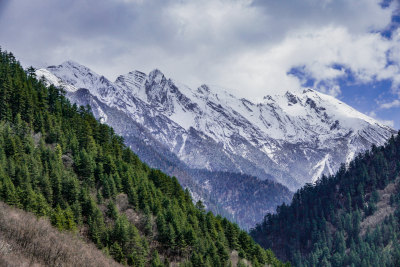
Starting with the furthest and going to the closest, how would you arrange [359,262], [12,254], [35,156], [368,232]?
[368,232] < [359,262] < [35,156] < [12,254]

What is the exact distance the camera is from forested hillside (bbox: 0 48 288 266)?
83.4 m

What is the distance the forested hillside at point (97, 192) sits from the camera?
83375mm

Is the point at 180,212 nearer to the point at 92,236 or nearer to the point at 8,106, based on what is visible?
the point at 92,236

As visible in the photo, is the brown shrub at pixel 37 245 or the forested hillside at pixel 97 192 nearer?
the brown shrub at pixel 37 245

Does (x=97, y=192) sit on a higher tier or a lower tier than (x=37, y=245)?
higher

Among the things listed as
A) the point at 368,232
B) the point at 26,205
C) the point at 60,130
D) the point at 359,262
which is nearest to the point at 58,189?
the point at 26,205

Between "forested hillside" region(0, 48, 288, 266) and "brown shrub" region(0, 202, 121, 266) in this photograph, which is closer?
"brown shrub" region(0, 202, 121, 266)

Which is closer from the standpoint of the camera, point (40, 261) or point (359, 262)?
point (40, 261)

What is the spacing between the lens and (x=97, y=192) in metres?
96.1

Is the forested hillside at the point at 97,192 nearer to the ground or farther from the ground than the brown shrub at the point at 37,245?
farther from the ground

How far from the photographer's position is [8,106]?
11194cm

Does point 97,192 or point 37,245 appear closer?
point 37,245

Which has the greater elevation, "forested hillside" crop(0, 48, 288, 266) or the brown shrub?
"forested hillside" crop(0, 48, 288, 266)

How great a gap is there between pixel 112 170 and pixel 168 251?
26.8 meters
